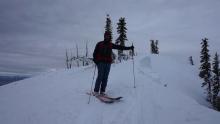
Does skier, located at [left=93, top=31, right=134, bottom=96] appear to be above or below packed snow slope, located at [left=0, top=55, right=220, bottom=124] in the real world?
above

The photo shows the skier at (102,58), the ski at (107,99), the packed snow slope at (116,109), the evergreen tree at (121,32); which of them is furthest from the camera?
the evergreen tree at (121,32)

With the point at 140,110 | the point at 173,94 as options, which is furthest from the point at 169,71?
the point at 140,110

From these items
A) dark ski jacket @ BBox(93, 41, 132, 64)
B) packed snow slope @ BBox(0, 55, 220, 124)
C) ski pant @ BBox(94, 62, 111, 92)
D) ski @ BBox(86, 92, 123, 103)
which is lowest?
packed snow slope @ BBox(0, 55, 220, 124)

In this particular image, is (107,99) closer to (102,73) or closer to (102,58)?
(102,73)

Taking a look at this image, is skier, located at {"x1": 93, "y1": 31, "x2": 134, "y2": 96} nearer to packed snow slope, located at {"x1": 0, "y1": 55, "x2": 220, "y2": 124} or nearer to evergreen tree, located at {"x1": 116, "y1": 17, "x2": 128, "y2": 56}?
packed snow slope, located at {"x1": 0, "y1": 55, "x2": 220, "y2": 124}

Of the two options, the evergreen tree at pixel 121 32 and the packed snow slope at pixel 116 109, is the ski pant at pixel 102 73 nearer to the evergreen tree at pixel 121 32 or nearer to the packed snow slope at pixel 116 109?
the packed snow slope at pixel 116 109

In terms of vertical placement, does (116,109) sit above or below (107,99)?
below

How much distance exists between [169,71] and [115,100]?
99.0ft

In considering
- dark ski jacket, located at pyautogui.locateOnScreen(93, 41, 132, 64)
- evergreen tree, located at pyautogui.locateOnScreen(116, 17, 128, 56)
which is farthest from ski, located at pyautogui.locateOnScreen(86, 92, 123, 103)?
evergreen tree, located at pyautogui.locateOnScreen(116, 17, 128, 56)

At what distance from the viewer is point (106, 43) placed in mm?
10531

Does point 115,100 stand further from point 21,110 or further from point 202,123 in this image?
point 21,110

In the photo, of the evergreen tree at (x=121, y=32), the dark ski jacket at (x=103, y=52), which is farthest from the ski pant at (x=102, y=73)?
the evergreen tree at (x=121, y=32)

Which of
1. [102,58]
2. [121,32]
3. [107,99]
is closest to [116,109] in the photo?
[107,99]

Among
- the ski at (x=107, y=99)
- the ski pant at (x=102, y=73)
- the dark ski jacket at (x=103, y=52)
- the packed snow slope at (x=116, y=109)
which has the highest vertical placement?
the dark ski jacket at (x=103, y=52)
